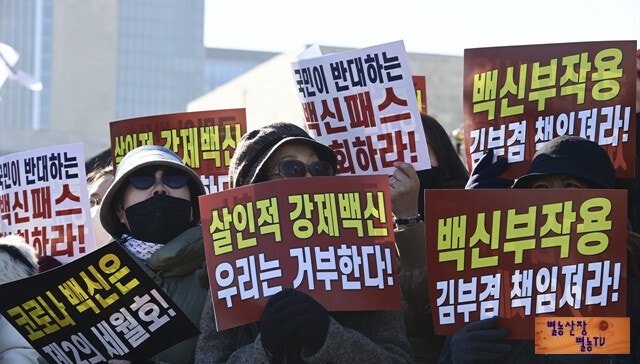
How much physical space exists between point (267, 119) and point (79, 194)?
22.4 m

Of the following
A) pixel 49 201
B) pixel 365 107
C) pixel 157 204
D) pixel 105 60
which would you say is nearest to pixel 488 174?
pixel 365 107

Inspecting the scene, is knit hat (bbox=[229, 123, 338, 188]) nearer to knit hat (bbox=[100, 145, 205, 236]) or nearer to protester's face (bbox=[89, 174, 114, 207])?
knit hat (bbox=[100, 145, 205, 236])

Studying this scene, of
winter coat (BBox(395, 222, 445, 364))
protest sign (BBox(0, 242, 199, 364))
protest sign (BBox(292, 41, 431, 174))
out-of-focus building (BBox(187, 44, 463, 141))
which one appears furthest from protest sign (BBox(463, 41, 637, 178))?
out-of-focus building (BBox(187, 44, 463, 141))

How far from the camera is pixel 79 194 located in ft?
19.7

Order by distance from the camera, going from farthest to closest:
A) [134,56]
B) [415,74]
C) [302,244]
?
[134,56] < [415,74] < [302,244]

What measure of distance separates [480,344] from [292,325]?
57 centimetres

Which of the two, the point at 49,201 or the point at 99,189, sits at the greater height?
the point at 49,201

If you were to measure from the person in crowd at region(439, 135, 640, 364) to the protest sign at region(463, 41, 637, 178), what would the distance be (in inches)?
27.2

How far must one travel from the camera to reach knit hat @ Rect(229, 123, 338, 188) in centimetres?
462

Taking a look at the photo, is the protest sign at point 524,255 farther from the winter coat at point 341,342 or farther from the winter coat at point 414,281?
the winter coat at point 414,281

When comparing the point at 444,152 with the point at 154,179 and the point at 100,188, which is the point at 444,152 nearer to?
the point at 154,179

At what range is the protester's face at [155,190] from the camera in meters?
5.03

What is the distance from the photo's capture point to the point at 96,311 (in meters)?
4.40

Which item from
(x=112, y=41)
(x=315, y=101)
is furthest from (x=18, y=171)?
(x=112, y=41)
